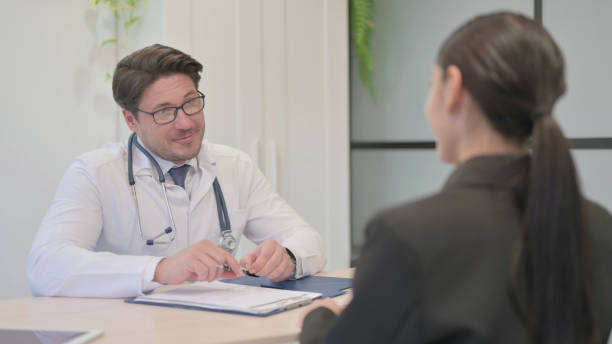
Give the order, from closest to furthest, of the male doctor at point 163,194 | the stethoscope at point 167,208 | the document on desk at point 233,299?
the document on desk at point 233,299
the male doctor at point 163,194
the stethoscope at point 167,208

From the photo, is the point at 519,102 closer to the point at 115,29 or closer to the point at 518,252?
the point at 518,252

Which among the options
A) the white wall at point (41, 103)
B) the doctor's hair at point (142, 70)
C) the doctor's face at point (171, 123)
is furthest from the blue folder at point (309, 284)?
the white wall at point (41, 103)

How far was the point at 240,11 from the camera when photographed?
2963 mm

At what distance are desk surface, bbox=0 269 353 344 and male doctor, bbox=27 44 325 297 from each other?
241 mm

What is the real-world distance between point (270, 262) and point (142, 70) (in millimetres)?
856

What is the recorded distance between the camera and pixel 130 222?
213 centimetres

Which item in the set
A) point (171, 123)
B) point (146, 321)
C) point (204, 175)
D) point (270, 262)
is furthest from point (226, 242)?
point (146, 321)

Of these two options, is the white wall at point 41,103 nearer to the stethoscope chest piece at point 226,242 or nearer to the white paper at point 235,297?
the stethoscope chest piece at point 226,242

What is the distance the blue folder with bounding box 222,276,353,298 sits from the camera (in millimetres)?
1703

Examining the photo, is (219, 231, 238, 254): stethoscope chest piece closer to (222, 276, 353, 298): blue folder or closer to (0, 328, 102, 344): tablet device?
(222, 276, 353, 298): blue folder

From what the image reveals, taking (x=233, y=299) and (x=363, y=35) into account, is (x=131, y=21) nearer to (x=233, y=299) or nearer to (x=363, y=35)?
(x=363, y=35)

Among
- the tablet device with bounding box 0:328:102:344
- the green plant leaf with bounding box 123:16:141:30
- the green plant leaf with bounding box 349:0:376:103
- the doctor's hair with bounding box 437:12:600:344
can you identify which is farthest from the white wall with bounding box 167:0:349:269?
the doctor's hair with bounding box 437:12:600:344

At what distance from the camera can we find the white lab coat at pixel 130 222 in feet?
5.68

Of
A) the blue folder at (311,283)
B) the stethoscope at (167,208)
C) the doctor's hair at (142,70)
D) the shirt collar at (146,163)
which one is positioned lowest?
the blue folder at (311,283)
